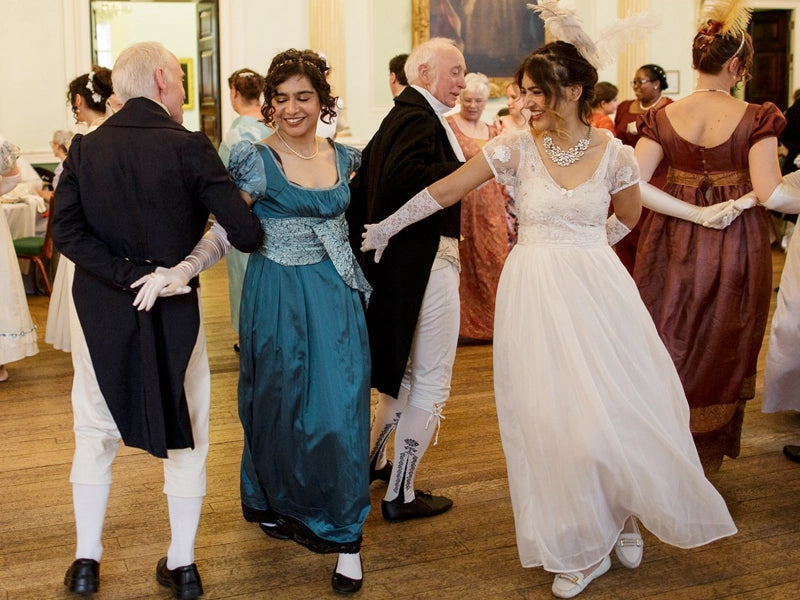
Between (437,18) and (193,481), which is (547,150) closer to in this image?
(193,481)

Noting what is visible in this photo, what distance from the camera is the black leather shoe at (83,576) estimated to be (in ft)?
9.21

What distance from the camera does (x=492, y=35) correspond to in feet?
35.8

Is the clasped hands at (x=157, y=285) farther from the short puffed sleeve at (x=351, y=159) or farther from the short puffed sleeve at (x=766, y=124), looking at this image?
the short puffed sleeve at (x=766, y=124)

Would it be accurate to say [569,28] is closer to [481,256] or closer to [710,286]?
[710,286]

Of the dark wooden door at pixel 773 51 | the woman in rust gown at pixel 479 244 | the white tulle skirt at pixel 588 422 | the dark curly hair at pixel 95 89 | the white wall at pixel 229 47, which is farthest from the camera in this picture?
the dark wooden door at pixel 773 51

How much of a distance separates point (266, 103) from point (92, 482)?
1141mm

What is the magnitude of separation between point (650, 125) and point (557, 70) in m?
0.91

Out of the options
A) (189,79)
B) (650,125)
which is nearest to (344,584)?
(650,125)

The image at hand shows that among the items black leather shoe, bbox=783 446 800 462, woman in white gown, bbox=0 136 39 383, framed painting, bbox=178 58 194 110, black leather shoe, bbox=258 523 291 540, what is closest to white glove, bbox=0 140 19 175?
woman in white gown, bbox=0 136 39 383

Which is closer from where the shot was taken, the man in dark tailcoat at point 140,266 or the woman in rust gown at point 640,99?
the man in dark tailcoat at point 140,266

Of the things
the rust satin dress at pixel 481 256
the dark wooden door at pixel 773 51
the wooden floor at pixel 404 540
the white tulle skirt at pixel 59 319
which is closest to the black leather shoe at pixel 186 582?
the wooden floor at pixel 404 540

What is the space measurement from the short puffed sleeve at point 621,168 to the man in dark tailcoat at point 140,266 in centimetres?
100

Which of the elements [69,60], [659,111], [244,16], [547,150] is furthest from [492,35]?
[547,150]

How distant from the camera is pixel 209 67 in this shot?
10.5 m
